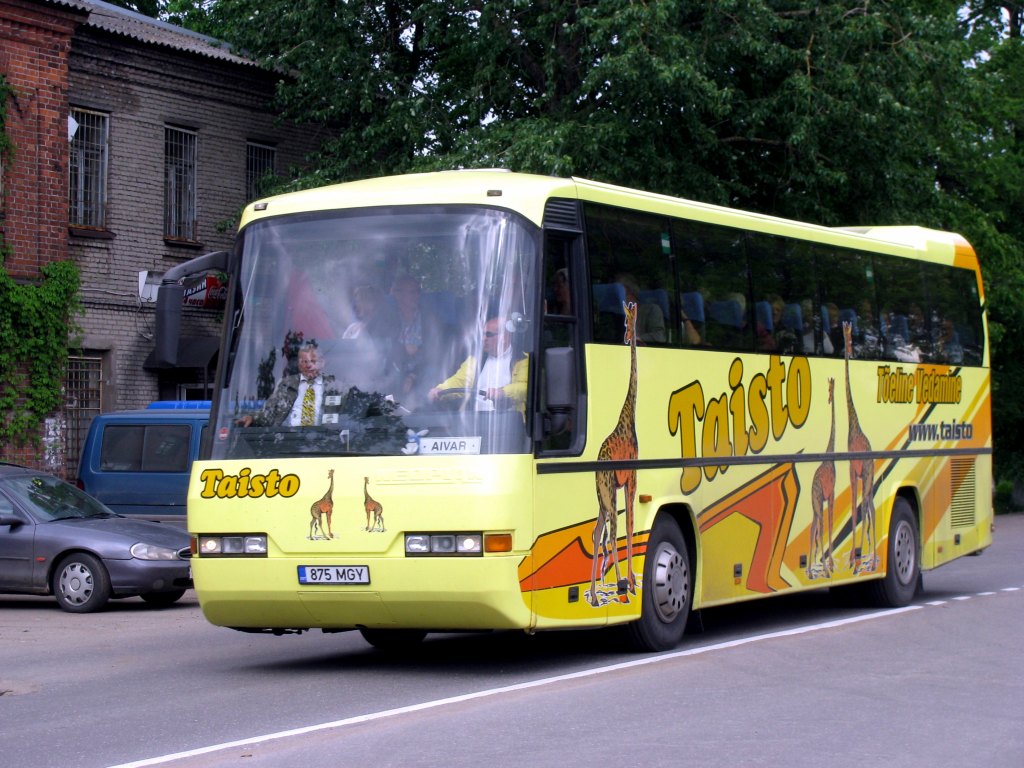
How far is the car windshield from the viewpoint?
648 inches

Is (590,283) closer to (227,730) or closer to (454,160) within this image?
(227,730)

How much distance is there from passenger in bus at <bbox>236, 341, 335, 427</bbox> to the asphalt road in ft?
5.64

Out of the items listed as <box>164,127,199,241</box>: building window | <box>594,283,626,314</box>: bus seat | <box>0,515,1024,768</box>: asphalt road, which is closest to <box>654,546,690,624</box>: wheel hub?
<box>0,515,1024,768</box>: asphalt road

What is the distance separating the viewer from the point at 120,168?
993 inches

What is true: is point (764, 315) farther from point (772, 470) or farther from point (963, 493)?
point (963, 493)

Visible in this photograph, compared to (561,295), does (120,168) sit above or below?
above

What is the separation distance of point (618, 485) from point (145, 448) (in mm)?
10472

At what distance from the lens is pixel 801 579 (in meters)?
13.8

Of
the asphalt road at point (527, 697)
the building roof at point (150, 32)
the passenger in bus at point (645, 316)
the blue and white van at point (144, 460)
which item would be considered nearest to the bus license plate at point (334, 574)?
the asphalt road at point (527, 697)

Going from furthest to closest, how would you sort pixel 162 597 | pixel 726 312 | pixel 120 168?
pixel 120 168, pixel 162 597, pixel 726 312

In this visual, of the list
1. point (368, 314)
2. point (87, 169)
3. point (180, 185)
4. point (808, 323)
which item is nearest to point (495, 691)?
point (368, 314)

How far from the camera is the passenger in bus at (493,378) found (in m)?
10.0

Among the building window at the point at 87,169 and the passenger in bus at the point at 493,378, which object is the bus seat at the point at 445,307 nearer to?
the passenger in bus at the point at 493,378

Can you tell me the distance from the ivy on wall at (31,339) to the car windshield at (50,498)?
20.5ft
